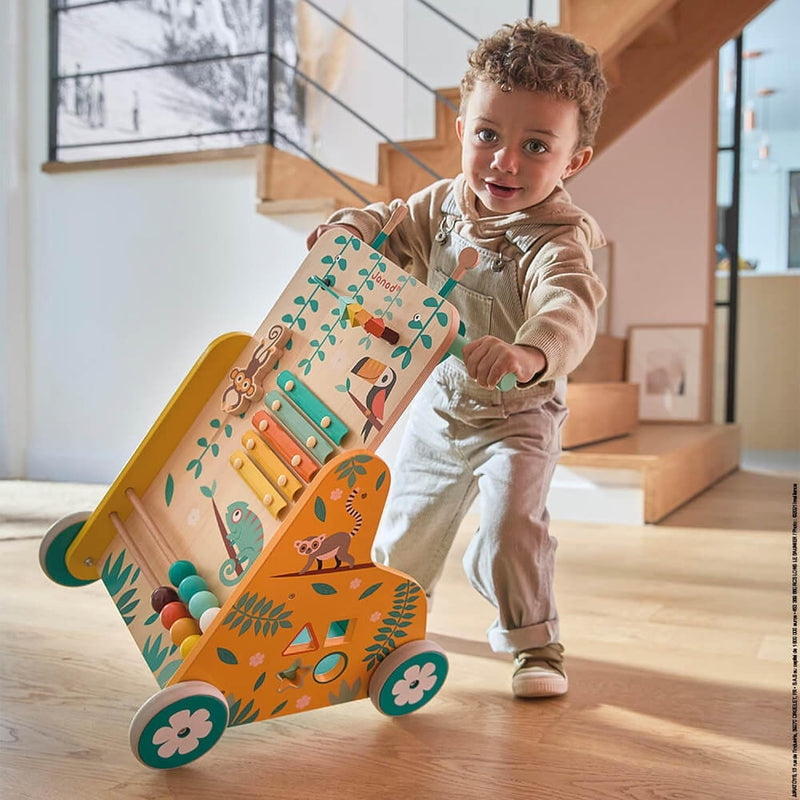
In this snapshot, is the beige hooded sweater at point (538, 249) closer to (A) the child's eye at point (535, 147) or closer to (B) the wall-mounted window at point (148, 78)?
(A) the child's eye at point (535, 147)

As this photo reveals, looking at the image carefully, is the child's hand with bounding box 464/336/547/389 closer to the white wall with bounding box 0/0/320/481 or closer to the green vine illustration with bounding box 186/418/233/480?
the green vine illustration with bounding box 186/418/233/480

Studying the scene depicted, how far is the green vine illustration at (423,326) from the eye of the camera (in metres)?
0.91

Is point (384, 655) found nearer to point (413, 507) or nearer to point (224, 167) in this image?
point (413, 507)

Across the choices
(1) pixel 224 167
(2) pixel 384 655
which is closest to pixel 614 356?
(1) pixel 224 167

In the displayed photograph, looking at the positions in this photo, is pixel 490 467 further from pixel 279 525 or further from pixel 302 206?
pixel 302 206

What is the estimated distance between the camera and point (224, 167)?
2.48 meters

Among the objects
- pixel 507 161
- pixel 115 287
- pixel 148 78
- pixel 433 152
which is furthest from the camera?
pixel 148 78

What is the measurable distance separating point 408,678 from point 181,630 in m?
0.24

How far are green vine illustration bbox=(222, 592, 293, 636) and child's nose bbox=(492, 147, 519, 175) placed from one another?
0.52 meters

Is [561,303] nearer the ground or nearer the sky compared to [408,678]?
nearer the sky

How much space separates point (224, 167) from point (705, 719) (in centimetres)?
191

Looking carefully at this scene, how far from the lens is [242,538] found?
3.20ft

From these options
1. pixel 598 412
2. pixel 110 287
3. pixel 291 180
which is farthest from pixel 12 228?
pixel 598 412

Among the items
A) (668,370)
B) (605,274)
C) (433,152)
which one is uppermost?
(433,152)
